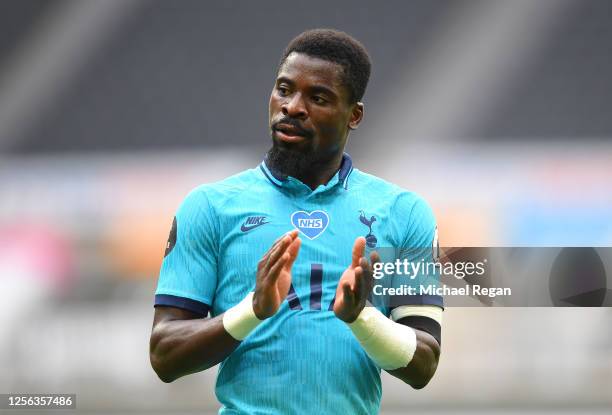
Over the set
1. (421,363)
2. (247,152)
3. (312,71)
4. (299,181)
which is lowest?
(421,363)

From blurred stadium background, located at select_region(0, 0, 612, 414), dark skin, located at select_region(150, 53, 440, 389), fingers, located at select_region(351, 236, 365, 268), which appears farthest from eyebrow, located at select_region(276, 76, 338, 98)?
blurred stadium background, located at select_region(0, 0, 612, 414)

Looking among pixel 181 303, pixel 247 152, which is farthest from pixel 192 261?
pixel 247 152

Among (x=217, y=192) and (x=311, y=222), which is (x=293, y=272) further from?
(x=217, y=192)

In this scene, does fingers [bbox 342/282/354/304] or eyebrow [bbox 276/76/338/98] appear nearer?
fingers [bbox 342/282/354/304]

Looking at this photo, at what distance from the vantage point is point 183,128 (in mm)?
8883

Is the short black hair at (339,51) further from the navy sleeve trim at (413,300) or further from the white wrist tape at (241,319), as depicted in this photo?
the white wrist tape at (241,319)

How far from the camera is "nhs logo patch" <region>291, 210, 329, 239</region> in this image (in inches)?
92.7

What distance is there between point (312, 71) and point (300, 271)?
0.50m

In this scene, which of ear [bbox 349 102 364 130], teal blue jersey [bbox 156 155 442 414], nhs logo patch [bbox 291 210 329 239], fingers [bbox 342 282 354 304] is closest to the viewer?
fingers [bbox 342 282 354 304]

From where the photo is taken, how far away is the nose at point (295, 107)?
2.35m

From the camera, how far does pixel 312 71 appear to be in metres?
2.40

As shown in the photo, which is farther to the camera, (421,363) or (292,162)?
(292,162)

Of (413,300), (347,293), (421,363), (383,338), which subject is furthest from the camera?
(413,300)

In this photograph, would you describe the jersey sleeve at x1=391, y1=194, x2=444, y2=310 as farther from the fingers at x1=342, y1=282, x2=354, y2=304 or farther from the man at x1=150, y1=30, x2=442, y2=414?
the fingers at x1=342, y1=282, x2=354, y2=304
